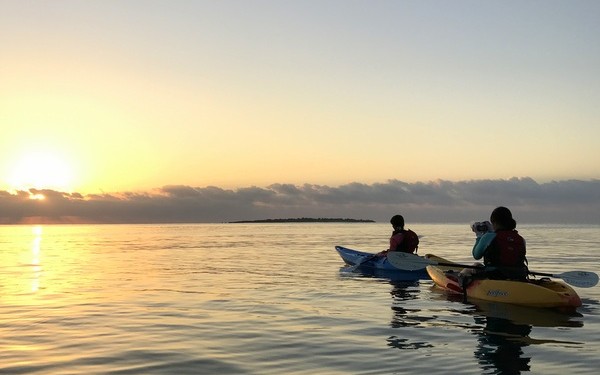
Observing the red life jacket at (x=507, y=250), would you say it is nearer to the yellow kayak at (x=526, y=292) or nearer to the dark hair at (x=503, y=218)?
the dark hair at (x=503, y=218)

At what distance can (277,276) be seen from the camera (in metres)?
22.7

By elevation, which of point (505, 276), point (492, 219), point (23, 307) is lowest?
point (23, 307)

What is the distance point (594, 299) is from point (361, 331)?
8121 mm

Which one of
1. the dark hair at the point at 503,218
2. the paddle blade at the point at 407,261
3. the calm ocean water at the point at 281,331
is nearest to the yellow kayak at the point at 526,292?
the calm ocean water at the point at 281,331

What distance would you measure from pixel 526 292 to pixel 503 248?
1.16 meters

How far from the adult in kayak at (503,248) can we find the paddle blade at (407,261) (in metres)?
5.84

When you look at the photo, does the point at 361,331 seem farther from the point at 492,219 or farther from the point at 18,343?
the point at 18,343

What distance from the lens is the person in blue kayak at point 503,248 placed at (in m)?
14.2

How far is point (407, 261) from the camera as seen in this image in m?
21.0

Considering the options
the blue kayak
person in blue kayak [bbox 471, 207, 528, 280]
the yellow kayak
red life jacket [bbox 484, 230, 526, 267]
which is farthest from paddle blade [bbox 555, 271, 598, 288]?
the blue kayak

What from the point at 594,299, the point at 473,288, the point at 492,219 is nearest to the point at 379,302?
the point at 473,288

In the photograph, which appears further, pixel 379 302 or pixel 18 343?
pixel 379 302

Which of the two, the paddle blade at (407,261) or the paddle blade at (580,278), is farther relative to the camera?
the paddle blade at (407,261)

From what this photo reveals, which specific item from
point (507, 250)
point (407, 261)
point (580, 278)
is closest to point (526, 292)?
point (507, 250)
